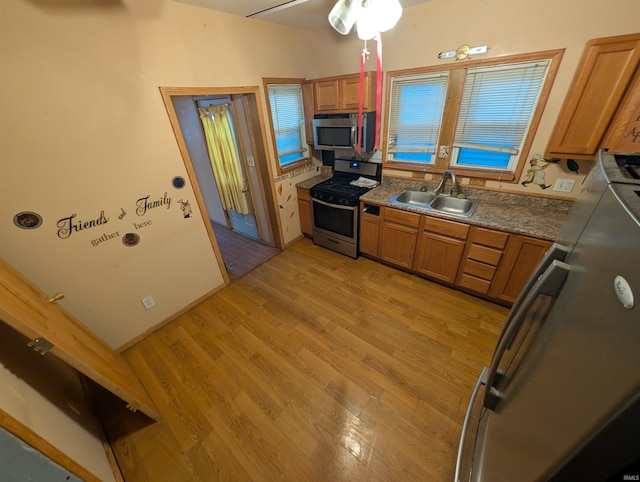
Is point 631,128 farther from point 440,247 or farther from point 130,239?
point 130,239

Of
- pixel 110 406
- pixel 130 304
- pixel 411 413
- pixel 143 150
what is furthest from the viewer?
pixel 130 304

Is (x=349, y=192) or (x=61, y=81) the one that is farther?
(x=349, y=192)

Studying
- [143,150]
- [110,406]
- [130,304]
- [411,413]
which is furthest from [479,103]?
[110,406]

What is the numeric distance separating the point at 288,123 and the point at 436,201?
2.14 meters

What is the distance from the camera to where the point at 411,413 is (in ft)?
5.37

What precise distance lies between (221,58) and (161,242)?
184 cm

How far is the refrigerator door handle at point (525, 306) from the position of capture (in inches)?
24.4

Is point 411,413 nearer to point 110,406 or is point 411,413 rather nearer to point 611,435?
point 611,435

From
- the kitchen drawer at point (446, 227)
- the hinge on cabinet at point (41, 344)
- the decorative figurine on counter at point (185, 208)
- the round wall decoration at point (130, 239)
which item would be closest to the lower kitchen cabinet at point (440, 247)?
the kitchen drawer at point (446, 227)

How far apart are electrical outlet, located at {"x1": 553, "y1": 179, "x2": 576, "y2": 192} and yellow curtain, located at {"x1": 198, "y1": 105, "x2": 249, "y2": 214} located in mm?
3474

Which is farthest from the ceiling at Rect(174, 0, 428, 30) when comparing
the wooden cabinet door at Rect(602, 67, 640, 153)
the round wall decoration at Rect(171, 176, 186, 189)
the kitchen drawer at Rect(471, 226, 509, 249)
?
the kitchen drawer at Rect(471, 226, 509, 249)

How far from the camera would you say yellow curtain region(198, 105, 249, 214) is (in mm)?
3093

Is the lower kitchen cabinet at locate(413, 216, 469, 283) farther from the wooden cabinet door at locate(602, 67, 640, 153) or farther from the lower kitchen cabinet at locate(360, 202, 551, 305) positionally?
the wooden cabinet door at locate(602, 67, 640, 153)

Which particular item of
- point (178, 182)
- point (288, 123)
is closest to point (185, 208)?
point (178, 182)
